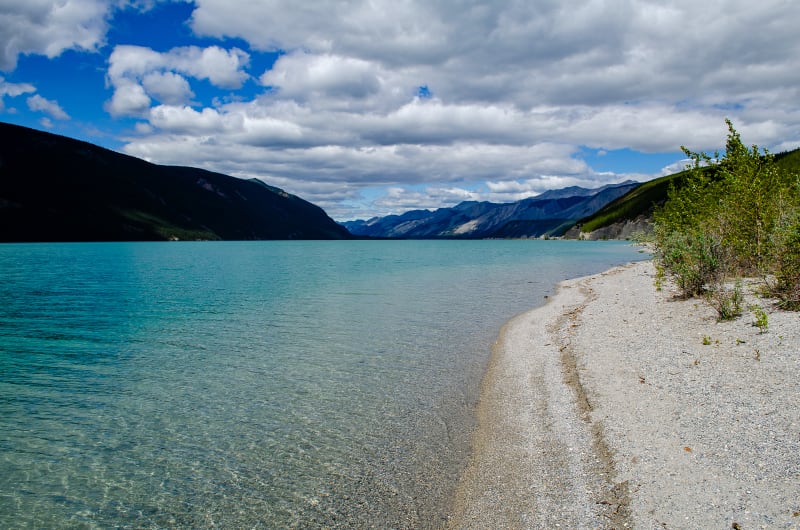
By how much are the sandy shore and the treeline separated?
113 inches

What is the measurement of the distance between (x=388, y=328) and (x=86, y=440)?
56.1 ft

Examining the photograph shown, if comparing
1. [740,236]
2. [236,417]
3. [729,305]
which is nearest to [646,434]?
[236,417]

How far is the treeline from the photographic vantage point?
21062 mm

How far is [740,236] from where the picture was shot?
29203 mm

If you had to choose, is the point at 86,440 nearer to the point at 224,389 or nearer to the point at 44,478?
the point at 44,478

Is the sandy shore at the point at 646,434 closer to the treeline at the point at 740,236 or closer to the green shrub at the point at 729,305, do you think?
the green shrub at the point at 729,305

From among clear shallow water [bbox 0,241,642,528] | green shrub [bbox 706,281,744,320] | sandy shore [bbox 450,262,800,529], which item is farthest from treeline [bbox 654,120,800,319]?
clear shallow water [bbox 0,241,642,528]

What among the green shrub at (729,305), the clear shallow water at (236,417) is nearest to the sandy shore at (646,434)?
the green shrub at (729,305)

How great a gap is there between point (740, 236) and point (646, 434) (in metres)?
24.6

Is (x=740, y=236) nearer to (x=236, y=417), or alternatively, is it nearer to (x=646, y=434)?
(x=646, y=434)

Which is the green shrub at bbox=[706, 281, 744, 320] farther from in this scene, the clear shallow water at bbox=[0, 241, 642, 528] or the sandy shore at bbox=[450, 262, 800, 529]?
the clear shallow water at bbox=[0, 241, 642, 528]

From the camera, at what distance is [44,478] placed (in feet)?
34.9

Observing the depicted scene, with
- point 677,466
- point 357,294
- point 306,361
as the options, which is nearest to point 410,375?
point 306,361

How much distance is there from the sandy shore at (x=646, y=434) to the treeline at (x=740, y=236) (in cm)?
288
